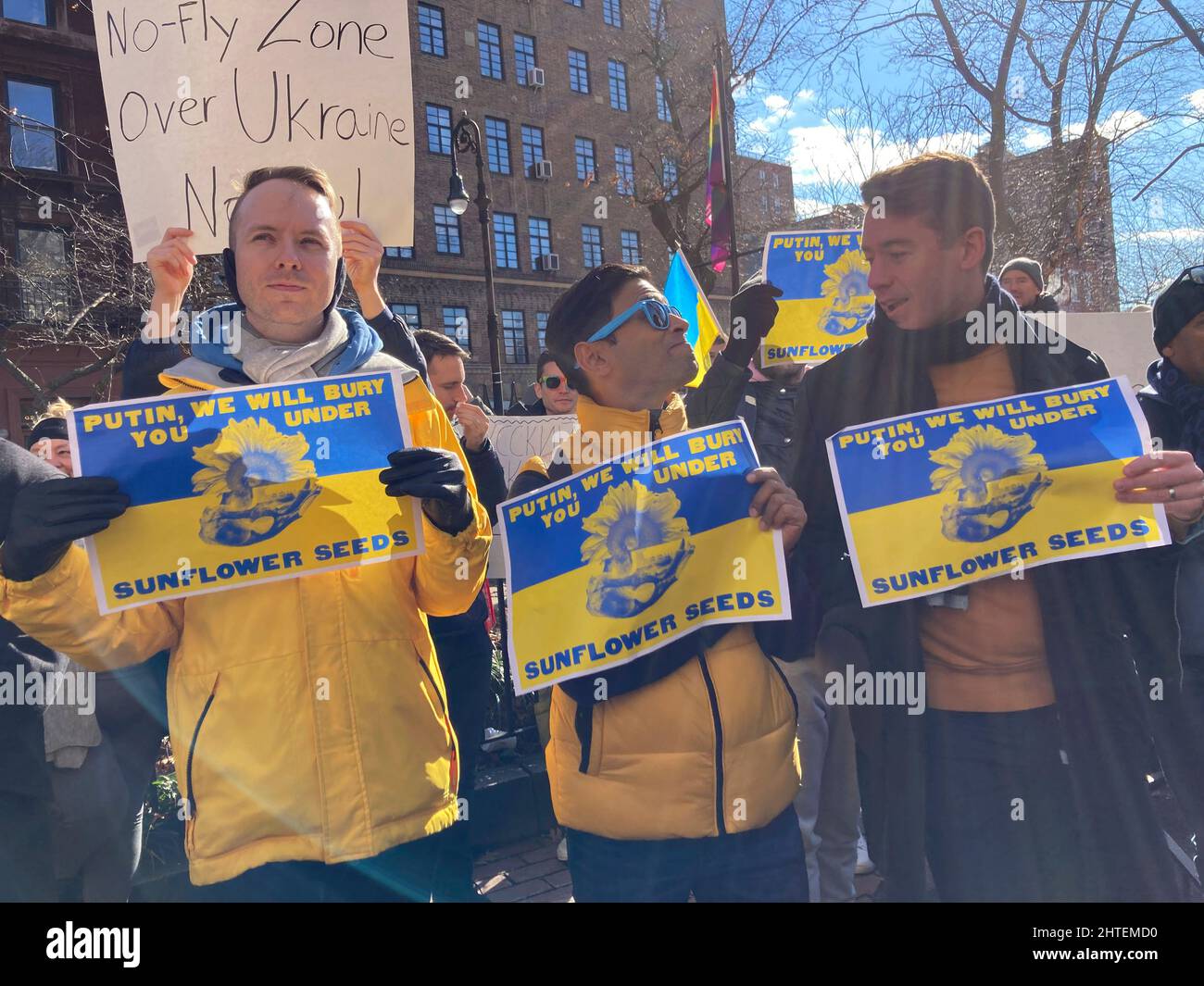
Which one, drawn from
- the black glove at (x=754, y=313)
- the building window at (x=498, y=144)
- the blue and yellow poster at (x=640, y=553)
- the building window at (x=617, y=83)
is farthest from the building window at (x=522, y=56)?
the blue and yellow poster at (x=640, y=553)

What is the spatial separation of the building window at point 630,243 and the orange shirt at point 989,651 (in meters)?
39.2

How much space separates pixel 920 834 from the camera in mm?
2201

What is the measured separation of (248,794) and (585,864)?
78 cm

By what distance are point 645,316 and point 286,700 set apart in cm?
124

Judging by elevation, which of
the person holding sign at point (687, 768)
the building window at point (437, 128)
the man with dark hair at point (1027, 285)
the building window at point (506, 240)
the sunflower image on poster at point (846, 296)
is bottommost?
the person holding sign at point (687, 768)

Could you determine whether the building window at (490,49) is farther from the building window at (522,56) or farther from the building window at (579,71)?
the building window at (579,71)

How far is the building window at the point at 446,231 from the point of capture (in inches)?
1367

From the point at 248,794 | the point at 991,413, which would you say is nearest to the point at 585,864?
the point at 248,794

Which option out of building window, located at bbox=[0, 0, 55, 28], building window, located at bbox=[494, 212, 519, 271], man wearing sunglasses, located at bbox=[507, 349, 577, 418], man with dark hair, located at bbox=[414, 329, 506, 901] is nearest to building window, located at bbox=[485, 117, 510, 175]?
building window, located at bbox=[494, 212, 519, 271]

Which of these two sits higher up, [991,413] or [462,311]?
[462,311]

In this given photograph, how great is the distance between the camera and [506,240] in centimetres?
3672

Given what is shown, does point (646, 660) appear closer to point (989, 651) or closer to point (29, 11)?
point (989, 651)

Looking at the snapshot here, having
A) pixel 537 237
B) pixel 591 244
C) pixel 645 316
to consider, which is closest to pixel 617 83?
pixel 591 244
